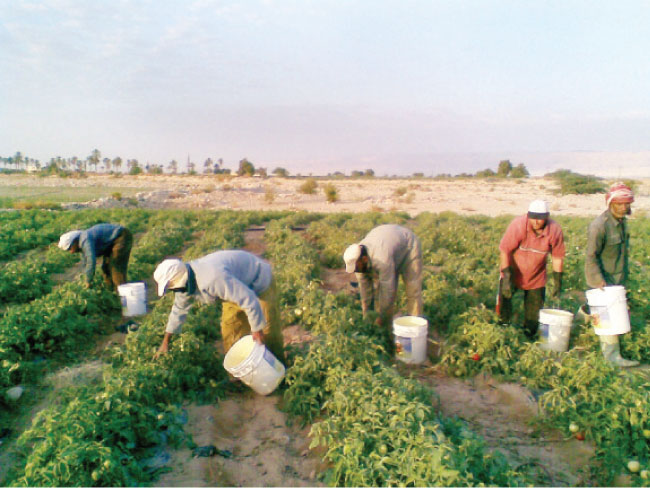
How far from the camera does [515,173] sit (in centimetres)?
6519

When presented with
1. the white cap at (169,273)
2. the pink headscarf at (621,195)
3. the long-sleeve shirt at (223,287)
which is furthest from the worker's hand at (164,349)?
the pink headscarf at (621,195)

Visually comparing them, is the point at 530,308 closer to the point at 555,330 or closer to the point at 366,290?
the point at 555,330

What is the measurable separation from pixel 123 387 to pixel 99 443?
2.56 feet

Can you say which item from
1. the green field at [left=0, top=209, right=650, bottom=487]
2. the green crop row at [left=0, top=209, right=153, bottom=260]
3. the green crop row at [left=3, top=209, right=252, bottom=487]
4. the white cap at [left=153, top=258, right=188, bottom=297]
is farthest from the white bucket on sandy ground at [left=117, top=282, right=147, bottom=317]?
the green crop row at [left=0, top=209, right=153, bottom=260]

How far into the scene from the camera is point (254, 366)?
167 inches

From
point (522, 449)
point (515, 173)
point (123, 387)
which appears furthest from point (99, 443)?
point (515, 173)

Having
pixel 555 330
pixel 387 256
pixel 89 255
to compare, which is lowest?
pixel 555 330

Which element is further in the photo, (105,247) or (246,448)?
(105,247)

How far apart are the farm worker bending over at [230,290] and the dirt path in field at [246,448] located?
0.65m

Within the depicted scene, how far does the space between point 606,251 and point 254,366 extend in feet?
13.1

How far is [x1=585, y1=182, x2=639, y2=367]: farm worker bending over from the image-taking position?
494 cm

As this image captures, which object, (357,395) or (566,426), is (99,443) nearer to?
(357,395)

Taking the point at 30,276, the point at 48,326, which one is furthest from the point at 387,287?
the point at 30,276

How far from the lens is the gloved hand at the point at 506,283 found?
5.61 m
